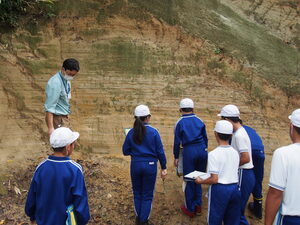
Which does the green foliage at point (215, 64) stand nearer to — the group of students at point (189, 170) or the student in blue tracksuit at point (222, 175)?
the group of students at point (189, 170)

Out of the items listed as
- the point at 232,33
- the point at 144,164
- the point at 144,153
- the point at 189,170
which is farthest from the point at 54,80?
the point at 232,33

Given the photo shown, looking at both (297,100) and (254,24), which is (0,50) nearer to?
(254,24)

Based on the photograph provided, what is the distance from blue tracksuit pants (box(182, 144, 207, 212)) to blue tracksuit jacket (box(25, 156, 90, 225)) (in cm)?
229

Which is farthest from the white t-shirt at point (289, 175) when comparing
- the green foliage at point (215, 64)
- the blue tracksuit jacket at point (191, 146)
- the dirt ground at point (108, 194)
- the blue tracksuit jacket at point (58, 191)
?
the green foliage at point (215, 64)

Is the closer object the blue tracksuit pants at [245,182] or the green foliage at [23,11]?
the blue tracksuit pants at [245,182]

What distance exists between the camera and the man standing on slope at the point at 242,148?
427 cm

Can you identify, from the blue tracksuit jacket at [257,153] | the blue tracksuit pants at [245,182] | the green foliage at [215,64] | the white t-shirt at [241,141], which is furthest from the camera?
the green foliage at [215,64]

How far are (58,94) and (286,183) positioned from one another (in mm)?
3277

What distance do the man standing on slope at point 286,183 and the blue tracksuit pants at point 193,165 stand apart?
2.15 m

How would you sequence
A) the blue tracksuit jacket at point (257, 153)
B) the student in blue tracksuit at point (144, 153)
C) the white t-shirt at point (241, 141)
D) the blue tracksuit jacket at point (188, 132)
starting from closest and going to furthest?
the white t-shirt at point (241, 141) < the student in blue tracksuit at point (144, 153) < the blue tracksuit jacket at point (257, 153) < the blue tracksuit jacket at point (188, 132)

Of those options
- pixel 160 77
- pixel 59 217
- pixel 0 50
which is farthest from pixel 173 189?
pixel 0 50

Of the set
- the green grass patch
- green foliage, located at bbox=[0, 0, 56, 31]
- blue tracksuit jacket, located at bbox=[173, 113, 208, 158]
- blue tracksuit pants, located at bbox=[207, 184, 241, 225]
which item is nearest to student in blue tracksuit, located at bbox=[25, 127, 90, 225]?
blue tracksuit pants, located at bbox=[207, 184, 241, 225]

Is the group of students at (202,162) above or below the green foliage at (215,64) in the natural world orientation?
below

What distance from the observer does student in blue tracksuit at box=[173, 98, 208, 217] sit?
16.4ft
